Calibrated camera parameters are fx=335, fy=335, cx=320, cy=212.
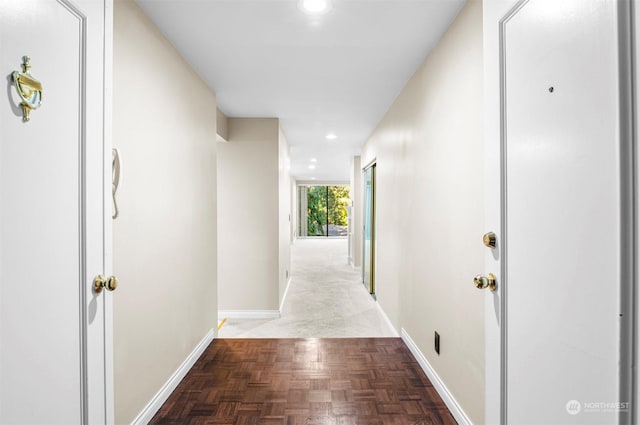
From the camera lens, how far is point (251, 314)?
4094 millimetres

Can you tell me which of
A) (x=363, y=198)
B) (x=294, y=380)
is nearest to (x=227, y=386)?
(x=294, y=380)

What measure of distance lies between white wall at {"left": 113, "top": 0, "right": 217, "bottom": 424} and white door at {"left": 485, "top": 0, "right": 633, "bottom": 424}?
1.65 meters

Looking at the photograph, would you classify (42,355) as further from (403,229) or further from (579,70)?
(403,229)

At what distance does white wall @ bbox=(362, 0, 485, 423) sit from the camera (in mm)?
1709

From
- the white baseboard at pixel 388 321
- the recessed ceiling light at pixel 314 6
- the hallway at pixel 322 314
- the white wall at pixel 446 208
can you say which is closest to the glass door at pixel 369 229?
the hallway at pixel 322 314

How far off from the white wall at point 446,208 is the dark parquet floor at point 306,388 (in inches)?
9.6

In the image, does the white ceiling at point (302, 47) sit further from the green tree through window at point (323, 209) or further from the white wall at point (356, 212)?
the green tree through window at point (323, 209)

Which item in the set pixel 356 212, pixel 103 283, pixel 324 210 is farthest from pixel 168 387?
pixel 324 210

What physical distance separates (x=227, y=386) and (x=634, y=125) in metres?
2.46

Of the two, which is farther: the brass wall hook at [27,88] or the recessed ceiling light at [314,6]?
the recessed ceiling light at [314,6]

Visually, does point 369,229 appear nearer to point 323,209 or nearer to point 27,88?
point 27,88

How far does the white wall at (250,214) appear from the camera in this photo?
410 centimetres

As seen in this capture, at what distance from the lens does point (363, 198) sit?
596 cm

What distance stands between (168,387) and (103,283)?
4.63 feet
